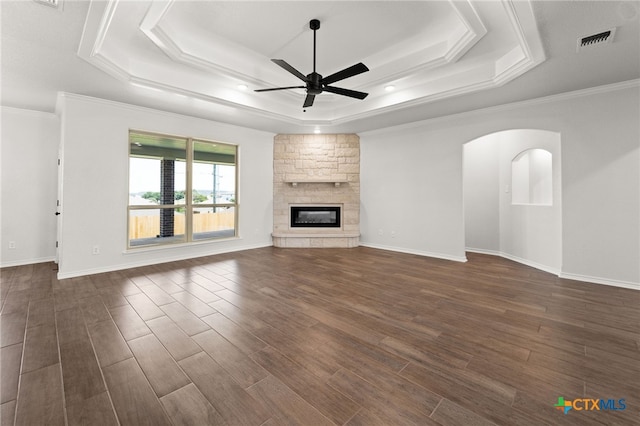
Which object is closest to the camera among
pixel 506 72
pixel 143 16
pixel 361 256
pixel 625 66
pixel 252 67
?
pixel 143 16

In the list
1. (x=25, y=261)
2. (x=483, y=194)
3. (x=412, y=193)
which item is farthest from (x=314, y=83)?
(x=25, y=261)

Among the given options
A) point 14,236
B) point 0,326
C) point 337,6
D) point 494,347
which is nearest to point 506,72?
point 337,6

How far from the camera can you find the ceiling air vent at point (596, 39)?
2494 mm

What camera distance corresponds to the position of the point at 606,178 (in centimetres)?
363

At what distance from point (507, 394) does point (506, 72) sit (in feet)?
11.9

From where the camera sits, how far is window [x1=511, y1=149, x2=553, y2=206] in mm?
4801

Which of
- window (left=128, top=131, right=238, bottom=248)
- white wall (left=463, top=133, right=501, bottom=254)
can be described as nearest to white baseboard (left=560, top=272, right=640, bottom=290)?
white wall (left=463, top=133, right=501, bottom=254)

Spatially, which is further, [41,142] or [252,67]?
[41,142]

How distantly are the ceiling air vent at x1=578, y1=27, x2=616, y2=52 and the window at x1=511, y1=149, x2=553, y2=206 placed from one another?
2.44 meters

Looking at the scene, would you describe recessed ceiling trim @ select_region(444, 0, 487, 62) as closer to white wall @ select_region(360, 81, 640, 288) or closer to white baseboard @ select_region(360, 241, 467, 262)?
white wall @ select_region(360, 81, 640, 288)

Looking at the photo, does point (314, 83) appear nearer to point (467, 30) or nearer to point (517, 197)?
point (467, 30)

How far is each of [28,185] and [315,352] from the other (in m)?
5.94

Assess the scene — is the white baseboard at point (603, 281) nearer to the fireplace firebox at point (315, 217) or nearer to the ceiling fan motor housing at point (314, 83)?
the fireplace firebox at point (315, 217)

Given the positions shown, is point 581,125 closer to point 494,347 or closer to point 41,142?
point 494,347
